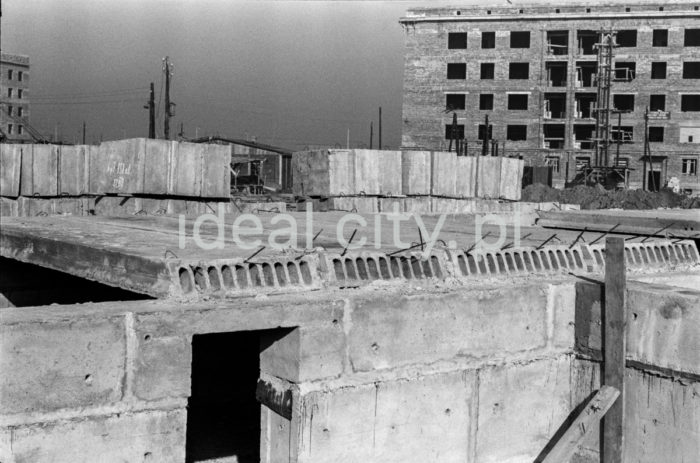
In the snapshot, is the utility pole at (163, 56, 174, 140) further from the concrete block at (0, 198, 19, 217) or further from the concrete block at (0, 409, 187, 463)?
the concrete block at (0, 409, 187, 463)

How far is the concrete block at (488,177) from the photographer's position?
17266 mm

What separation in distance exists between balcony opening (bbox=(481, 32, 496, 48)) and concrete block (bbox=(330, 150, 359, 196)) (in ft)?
127

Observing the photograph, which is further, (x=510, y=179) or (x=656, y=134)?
(x=656, y=134)

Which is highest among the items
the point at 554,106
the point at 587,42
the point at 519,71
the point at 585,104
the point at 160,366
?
the point at 587,42

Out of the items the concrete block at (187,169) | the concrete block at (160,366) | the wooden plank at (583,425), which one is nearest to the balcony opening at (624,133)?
the concrete block at (187,169)

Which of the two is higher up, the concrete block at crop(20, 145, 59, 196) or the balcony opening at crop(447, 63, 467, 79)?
the balcony opening at crop(447, 63, 467, 79)

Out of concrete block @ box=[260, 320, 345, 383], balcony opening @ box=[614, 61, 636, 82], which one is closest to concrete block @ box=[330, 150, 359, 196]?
concrete block @ box=[260, 320, 345, 383]

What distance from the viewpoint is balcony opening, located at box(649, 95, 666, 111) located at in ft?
163

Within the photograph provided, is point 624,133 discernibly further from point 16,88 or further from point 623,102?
point 16,88

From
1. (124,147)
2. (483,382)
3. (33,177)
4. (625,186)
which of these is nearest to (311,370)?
(483,382)

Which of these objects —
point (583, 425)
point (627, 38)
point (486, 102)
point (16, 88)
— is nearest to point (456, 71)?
point (486, 102)

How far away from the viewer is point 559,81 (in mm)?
51469

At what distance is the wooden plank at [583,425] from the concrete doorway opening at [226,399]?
93.5 inches

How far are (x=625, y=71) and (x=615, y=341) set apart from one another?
47153 mm
